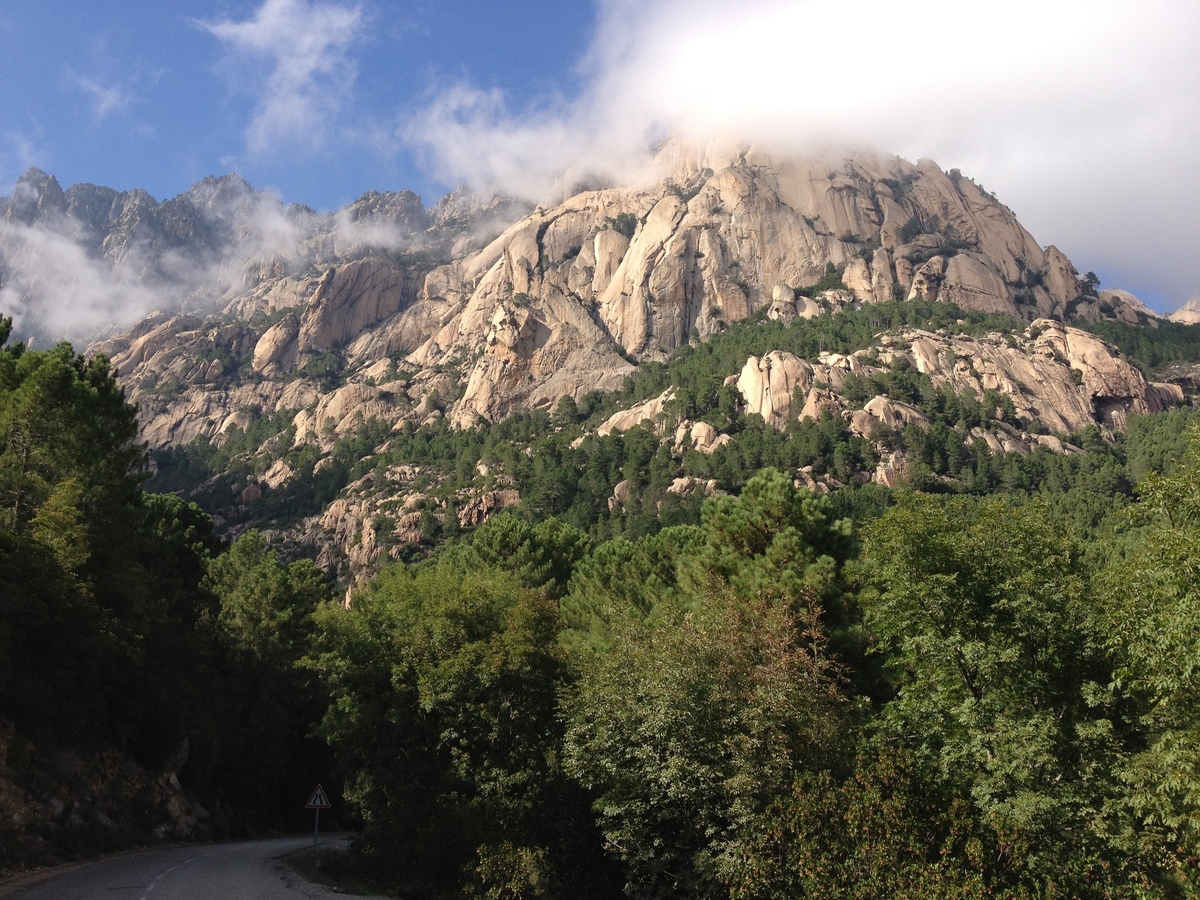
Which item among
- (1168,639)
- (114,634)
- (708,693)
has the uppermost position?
(114,634)

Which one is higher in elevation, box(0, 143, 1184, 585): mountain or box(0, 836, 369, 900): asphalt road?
box(0, 143, 1184, 585): mountain

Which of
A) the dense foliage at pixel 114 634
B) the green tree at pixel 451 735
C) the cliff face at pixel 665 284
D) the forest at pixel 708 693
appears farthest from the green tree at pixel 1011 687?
the cliff face at pixel 665 284

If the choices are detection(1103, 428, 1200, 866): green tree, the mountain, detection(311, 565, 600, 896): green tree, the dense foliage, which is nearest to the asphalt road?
the dense foliage

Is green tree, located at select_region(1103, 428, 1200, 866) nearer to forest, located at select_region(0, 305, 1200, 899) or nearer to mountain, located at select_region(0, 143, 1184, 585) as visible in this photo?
forest, located at select_region(0, 305, 1200, 899)

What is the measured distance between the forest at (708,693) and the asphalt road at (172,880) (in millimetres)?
2153

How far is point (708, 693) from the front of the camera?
21094mm

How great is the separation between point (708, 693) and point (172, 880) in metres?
14.9

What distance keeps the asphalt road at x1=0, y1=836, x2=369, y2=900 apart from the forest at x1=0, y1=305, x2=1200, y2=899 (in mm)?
2153

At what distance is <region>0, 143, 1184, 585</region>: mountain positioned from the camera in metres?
128

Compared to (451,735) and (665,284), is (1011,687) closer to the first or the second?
(451,735)

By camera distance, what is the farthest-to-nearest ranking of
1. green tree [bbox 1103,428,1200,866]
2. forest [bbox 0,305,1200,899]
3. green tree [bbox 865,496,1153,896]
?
green tree [bbox 865,496,1153,896], forest [bbox 0,305,1200,899], green tree [bbox 1103,428,1200,866]

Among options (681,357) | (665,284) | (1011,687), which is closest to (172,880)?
(1011,687)

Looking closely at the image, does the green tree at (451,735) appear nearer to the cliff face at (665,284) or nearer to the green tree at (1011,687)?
the green tree at (1011,687)

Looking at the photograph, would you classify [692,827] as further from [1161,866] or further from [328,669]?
[328,669]
